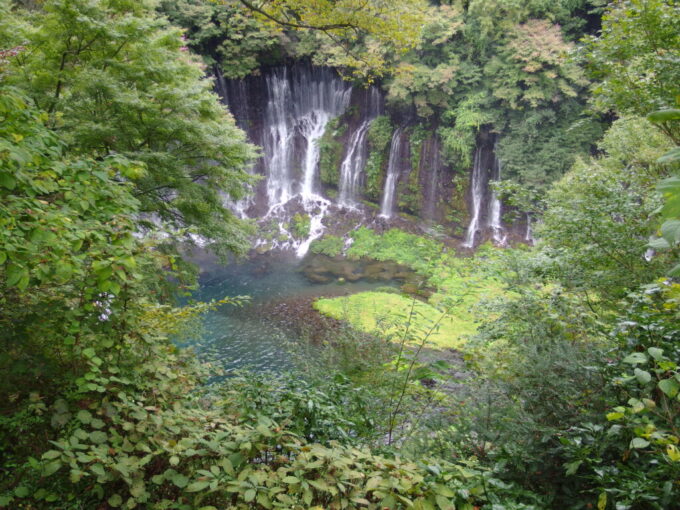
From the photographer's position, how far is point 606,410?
196 cm

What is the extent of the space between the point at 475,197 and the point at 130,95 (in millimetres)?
17295

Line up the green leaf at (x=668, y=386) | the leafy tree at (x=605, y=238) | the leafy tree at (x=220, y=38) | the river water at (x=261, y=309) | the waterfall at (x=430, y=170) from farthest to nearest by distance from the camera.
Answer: the waterfall at (x=430, y=170)
the leafy tree at (x=220, y=38)
the river water at (x=261, y=309)
the leafy tree at (x=605, y=238)
the green leaf at (x=668, y=386)

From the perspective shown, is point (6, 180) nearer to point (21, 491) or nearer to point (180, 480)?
point (21, 491)

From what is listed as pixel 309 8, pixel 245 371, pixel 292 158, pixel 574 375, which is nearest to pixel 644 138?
pixel 309 8

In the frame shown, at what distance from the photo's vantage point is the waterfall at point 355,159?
68.7 feet

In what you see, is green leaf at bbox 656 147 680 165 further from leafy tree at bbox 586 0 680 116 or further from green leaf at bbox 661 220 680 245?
leafy tree at bbox 586 0 680 116

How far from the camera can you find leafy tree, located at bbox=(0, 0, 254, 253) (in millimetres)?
5777

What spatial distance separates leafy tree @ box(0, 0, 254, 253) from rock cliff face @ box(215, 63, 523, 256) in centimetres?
1279

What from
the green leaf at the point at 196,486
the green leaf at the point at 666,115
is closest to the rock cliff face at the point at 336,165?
the green leaf at the point at 196,486

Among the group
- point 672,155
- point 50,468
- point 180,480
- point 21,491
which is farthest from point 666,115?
point 21,491

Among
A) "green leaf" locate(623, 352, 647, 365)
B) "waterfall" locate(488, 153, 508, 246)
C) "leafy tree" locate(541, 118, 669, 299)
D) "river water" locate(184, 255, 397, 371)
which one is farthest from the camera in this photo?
"waterfall" locate(488, 153, 508, 246)

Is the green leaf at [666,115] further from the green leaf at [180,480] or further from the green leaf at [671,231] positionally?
the green leaf at [180,480]

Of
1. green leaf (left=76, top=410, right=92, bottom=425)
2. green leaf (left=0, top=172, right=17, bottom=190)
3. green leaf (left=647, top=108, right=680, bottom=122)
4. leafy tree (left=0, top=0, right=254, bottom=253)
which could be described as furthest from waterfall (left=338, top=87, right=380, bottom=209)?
green leaf (left=647, top=108, right=680, bottom=122)

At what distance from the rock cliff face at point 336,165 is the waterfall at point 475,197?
5 cm
